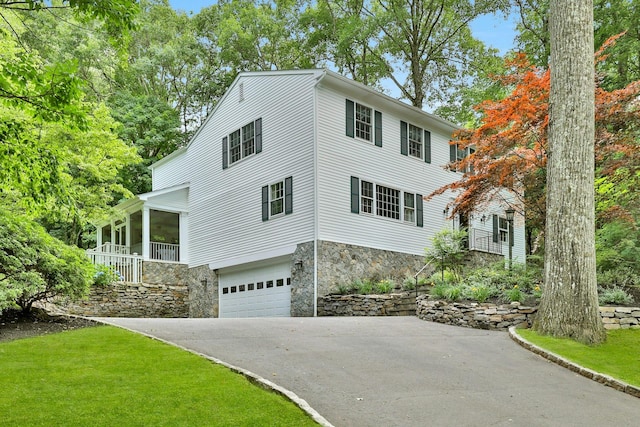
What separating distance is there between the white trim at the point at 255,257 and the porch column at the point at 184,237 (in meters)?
1.81

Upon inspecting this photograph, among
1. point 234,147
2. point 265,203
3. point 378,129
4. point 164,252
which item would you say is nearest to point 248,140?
point 234,147

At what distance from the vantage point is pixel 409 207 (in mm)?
19953

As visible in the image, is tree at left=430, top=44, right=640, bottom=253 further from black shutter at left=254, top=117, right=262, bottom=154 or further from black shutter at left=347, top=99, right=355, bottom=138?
black shutter at left=254, top=117, right=262, bottom=154

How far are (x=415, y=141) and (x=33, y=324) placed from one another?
13928mm

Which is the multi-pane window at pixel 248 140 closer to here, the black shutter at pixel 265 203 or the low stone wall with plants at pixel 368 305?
the black shutter at pixel 265 203

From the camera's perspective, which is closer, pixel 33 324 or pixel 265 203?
pixel 33 324

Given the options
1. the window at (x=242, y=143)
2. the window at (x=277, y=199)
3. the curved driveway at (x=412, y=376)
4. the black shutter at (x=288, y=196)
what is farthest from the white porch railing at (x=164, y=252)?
the curved driveway at (x=412, y=376)

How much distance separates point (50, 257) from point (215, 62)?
2408 centimetres

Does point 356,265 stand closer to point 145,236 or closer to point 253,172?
point 253,172

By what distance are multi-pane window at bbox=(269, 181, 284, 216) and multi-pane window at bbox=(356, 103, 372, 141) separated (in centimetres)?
299

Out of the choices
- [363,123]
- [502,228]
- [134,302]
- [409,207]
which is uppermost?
[363,123]

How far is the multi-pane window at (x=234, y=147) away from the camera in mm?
20578

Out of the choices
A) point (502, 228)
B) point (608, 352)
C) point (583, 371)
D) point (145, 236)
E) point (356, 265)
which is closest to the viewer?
point (583, 371)

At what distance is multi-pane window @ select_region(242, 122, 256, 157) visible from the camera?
19.8 m
